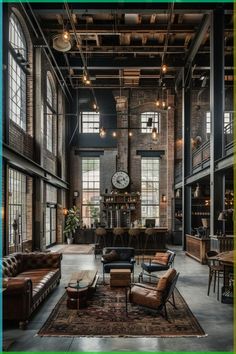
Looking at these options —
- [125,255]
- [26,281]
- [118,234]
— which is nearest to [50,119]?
[118,234]

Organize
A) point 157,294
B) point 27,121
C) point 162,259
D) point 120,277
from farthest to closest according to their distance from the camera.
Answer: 1. point 27,121
2. point 162,259
3. point 120,277
4. point 157,294

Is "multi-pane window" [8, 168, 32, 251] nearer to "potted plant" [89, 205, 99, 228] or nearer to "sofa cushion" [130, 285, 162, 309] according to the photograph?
"sofa cushion" [130, 285, 162, 309]

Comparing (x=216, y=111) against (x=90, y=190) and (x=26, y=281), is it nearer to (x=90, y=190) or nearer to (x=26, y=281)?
(x=26, y=281)

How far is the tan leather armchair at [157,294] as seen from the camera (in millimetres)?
5242

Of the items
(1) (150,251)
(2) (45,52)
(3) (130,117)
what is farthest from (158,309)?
(3) (130,117)

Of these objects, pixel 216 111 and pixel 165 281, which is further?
pixel 216 111

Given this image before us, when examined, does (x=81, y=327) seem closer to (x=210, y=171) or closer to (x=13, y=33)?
(x=210, y=171)

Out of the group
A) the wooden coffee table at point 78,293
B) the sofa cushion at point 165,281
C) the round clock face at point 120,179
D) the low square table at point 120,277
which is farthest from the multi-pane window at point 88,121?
the sofa cushion at point 165,281

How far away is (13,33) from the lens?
9641mm

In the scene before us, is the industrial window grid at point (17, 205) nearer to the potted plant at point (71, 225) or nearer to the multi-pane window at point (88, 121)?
the potted plant at point (71, 225)

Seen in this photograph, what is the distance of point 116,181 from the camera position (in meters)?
16.6

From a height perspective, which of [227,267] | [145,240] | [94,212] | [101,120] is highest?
[101,120]

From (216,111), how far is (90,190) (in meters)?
9.12

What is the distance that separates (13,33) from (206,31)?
20.2ft
